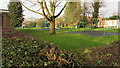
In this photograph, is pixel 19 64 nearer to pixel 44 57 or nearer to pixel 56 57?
pixel 44 57

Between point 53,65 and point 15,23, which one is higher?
point 15,23

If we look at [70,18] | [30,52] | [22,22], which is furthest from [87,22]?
[30,52]

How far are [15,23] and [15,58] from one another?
33.6 m

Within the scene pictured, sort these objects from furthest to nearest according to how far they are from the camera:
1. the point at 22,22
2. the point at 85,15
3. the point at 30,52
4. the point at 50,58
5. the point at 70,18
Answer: the point at 22,22, the point at 85,15, the point at 70,18, the point at 30,52, the point at 50,58

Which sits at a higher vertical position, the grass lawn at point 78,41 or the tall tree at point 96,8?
the tall tree at point 96,8

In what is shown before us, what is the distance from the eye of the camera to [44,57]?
2271 mm

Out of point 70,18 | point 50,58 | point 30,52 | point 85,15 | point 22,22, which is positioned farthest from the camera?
point 22,22

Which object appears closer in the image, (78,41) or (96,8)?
(78,41)

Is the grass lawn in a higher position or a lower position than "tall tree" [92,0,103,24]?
lower

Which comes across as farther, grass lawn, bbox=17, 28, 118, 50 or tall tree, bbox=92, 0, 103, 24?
tall tree, bbox=92, 0, 103, 24

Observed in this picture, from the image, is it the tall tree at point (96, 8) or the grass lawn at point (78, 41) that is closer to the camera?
the grass lawn at point (78, 41)

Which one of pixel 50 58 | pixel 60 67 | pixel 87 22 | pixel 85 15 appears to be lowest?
pixel 60 67

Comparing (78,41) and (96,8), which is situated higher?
(96,8)

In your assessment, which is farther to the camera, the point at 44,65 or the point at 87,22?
the point at 87,22
